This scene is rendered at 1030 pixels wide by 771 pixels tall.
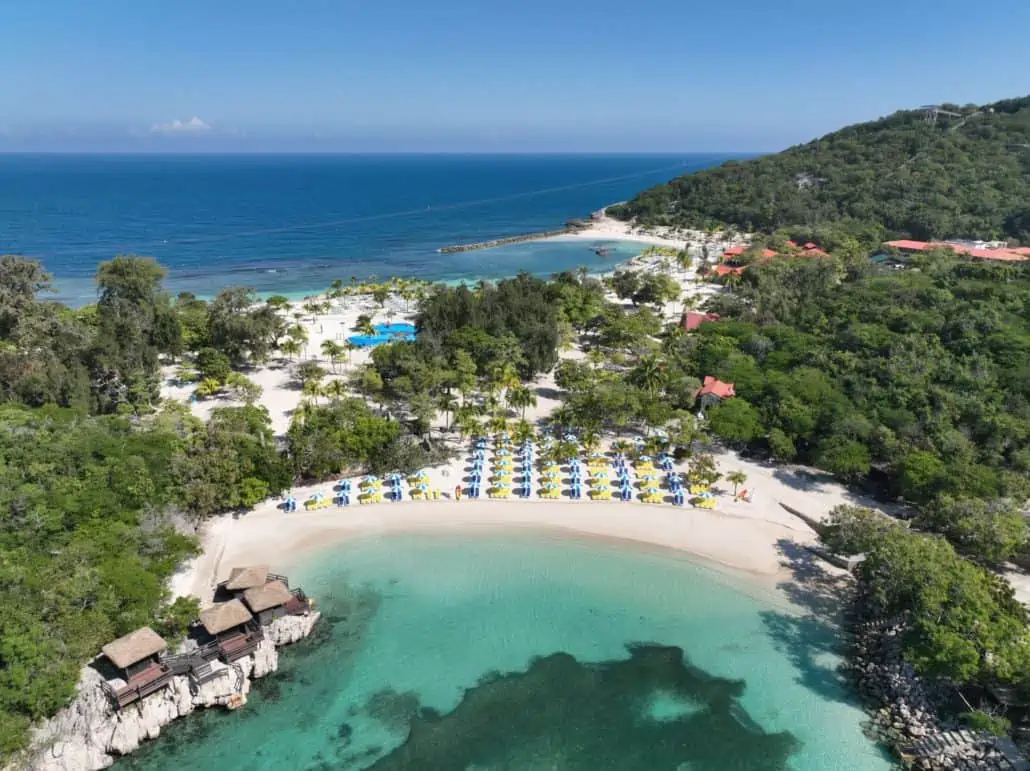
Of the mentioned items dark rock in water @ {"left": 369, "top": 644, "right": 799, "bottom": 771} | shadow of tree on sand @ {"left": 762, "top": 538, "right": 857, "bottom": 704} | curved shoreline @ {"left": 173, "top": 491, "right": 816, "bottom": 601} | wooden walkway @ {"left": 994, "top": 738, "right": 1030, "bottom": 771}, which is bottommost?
dark rock in water @ {"left": 369, "top": 644, "right": 799, "bottom": 771}

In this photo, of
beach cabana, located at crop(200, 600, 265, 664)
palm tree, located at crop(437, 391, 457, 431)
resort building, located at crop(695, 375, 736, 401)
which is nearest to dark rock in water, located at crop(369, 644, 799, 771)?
beach cabana, located at crop(200, 600, 265, 664)

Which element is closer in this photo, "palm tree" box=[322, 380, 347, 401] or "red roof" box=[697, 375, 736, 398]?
"red roof" box=[697, 375, 736, 398]

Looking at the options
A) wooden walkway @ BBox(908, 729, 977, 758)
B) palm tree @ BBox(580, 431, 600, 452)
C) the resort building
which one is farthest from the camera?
the resort building

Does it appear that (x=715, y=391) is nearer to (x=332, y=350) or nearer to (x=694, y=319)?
(x=694, y=319)

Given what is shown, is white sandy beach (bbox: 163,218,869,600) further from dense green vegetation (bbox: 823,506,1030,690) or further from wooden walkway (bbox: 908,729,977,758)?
wooden walkway (bbox: 908,729,977,758)

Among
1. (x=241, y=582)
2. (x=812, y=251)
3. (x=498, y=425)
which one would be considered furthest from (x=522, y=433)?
(x=812, y=251)

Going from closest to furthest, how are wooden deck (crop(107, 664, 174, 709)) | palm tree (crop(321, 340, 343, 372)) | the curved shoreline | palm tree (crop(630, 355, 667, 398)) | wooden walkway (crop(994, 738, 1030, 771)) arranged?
wooden walkway (crop(994, 738, 1030, 771)) → wooden deck (crop(107, 664, 174, 709)) → the curved shoreline → palm tree (crop(630, 355, 667, 398)) → palm tree (crop(321, 340, 343, 372))

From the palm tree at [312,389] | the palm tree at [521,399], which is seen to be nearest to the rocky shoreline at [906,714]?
the palm tree at [521,399]

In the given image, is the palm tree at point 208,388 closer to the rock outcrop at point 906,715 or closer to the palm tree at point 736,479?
the palm tree at point 736,479

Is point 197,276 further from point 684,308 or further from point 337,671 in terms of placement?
point 337,671
